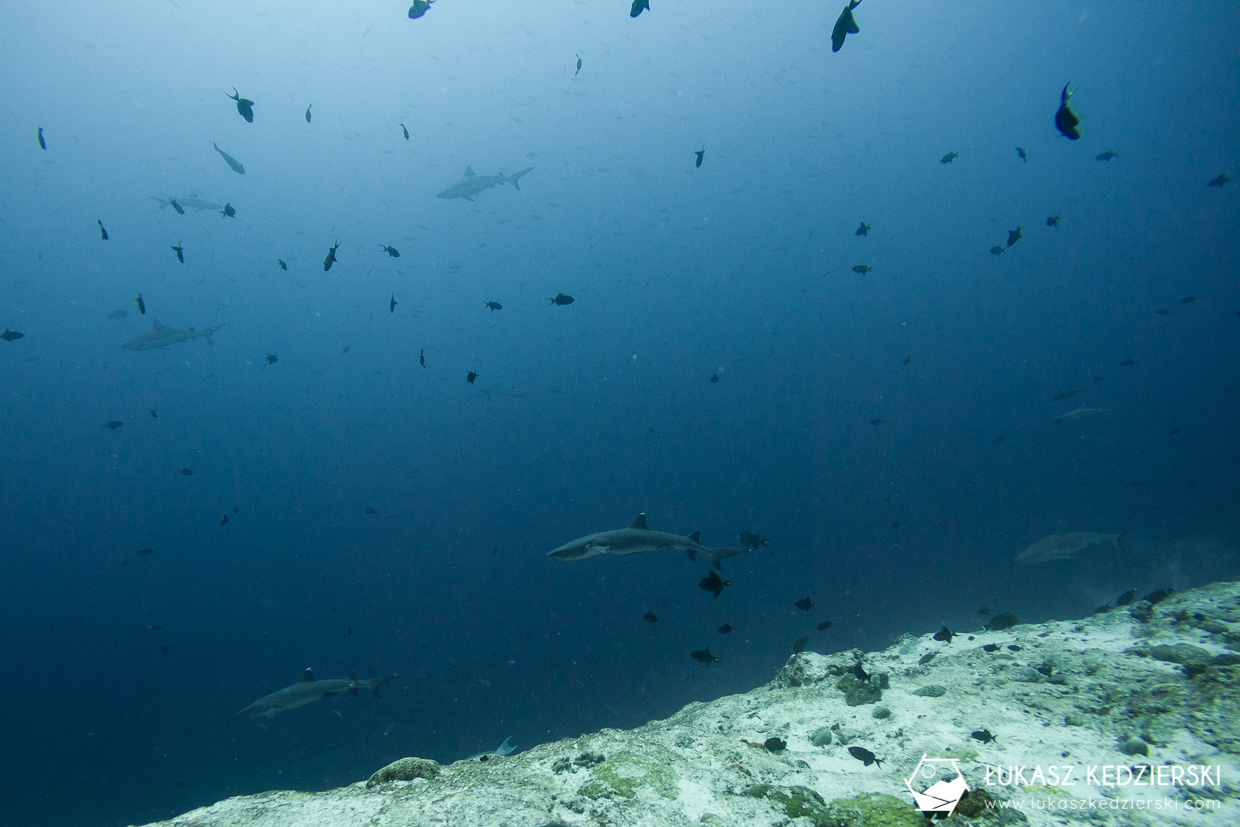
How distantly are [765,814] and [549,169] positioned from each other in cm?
6822

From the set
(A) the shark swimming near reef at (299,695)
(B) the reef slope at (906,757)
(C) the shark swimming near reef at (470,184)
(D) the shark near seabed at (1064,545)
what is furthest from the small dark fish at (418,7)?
(C) the shark swimming near reef at (470,184)

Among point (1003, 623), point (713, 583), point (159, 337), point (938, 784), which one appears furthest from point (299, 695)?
point (159, 337)

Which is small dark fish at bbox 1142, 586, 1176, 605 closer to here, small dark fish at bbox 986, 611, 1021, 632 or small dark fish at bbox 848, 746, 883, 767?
small dark fish at bbox 986, 611, 1021, 632

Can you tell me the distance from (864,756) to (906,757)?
0.36 m

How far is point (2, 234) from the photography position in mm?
52156

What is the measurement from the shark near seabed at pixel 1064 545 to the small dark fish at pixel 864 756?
Result: 34.5 feet

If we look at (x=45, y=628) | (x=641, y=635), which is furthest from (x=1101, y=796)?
(x=45, y=628)

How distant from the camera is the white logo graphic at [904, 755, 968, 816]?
2.75 metres

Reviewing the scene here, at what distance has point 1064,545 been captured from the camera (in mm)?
11492

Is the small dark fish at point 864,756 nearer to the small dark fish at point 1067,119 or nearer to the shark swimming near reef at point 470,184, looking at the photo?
the small dark fish at point 1067,119

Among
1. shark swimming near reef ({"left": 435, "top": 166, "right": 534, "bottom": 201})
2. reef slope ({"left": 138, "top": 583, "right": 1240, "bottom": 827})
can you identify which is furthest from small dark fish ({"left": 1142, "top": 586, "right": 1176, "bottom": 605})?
shark swimming near reef ({"left": 435, "top": 166, "right": 534, "bottom": 201})

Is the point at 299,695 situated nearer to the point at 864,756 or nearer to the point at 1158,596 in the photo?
the point at 864,756

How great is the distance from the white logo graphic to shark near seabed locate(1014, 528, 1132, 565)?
10.5 metres

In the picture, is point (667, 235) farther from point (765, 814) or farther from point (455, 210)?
point (765, 814)
